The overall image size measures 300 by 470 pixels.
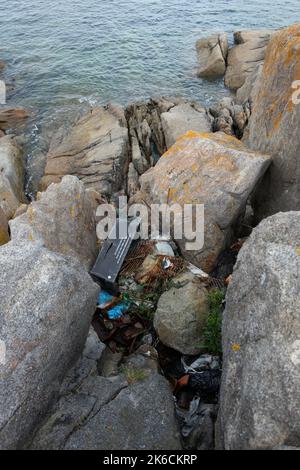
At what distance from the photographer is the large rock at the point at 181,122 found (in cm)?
1402

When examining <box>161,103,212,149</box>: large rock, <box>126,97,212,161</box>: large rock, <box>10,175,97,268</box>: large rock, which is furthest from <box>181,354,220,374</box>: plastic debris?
<box>161,103,212,149</box>: large rock

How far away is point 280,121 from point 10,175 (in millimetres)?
9138

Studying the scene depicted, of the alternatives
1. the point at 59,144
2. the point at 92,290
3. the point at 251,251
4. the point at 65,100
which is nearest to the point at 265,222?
the point at 251,251

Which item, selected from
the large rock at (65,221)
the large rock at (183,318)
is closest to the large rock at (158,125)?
the large rock at (65,221)

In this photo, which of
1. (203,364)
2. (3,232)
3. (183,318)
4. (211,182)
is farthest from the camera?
(3,232)

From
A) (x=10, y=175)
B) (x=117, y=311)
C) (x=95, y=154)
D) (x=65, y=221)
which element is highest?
(x=65, y=221)

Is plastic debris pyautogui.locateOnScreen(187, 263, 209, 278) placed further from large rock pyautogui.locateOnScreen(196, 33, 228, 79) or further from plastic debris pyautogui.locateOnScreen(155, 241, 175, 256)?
large rock pyautogui.locateOnScreen(196, 33, 228, 79)

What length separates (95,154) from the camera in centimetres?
1410

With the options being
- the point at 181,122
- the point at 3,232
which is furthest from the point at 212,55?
the point at 3,232

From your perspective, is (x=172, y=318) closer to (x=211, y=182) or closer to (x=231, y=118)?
(x=211, y=182)

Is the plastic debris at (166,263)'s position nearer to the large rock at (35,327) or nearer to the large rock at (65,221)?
the large rock at (65,221)

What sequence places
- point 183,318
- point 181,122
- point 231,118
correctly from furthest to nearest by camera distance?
1. point 231,118
2. point 181,122
3. point 183,318

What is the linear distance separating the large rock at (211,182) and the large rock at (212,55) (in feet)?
45.6

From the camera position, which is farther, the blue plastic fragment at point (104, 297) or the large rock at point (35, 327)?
the blue plastic fragment at point (104, 297)
